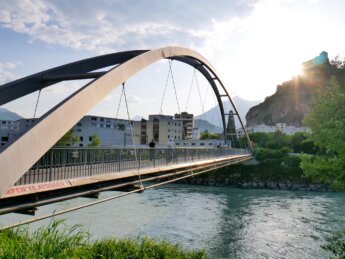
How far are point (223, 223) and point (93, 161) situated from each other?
15208 mm

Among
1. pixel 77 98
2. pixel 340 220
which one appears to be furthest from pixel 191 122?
pixel 77 98

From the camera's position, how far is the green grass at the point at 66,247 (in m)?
6.43

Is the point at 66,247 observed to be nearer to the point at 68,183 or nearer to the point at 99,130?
the point at 68,183

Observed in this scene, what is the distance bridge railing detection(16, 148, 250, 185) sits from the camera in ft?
30.6

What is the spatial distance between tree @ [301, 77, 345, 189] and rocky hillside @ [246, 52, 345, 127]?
111127 mm

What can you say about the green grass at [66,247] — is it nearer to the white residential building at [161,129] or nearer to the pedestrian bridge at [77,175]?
the pedestrian bridge at [77,175]

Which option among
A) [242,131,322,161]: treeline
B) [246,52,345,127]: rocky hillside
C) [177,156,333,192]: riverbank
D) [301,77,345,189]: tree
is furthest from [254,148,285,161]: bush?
[246,52,345,127]: rocky hillside

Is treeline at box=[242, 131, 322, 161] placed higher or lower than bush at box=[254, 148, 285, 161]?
higher

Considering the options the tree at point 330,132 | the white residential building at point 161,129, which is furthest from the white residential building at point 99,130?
the tree at point 330,132

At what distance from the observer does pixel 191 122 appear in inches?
4082

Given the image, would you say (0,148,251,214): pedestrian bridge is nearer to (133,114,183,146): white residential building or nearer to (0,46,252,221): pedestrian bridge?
(0,46,252,221): pedestrian bridge

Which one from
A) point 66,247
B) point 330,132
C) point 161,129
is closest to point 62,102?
point 66,247

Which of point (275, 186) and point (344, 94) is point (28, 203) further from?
point (275, 186)

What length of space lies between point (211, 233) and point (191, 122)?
83147 millimetres
